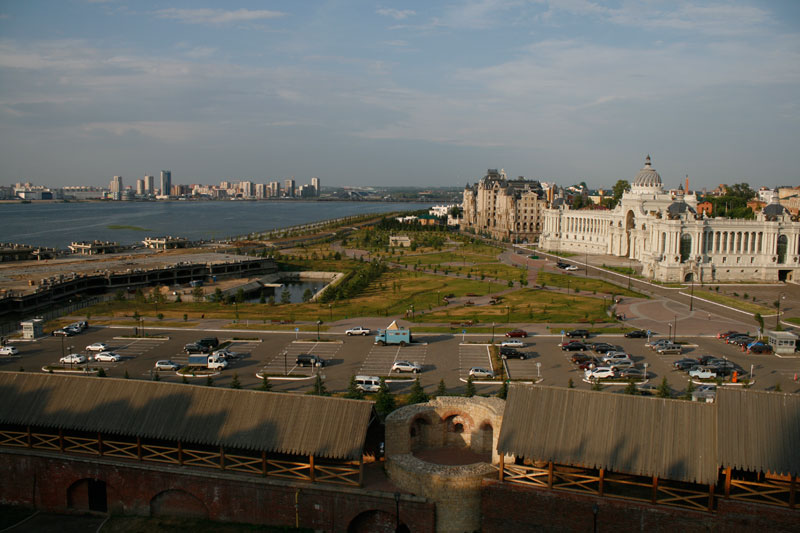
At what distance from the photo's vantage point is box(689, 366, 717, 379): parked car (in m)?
35.0

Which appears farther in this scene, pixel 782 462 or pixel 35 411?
pixel 35 411

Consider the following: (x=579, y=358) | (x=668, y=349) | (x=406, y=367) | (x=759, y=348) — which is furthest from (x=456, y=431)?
(x=759, y=348)

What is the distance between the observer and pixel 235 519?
762 inches

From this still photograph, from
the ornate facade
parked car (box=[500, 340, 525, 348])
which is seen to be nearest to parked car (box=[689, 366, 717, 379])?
parked car (box=[500, 340, 525, 348])

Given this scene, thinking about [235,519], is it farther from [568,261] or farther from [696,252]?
[568,261]

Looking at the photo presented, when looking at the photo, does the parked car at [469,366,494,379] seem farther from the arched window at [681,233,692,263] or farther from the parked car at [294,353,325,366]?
the arched window at [681,233,692,263]

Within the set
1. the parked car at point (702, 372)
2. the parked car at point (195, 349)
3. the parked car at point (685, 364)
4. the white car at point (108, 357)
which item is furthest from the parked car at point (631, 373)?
the white car at point (108, 357)

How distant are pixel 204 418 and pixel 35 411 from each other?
6000 millimetres

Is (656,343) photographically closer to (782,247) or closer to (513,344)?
(513,344)

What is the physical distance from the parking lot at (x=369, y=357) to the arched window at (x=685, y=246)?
35.2 m

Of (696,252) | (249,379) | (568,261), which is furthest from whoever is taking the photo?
(568,261)

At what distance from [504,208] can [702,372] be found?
102 meters

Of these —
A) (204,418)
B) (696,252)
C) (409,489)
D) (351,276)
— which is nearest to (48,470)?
(204,418)

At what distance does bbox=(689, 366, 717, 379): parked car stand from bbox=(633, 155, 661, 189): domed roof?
66.3 m
